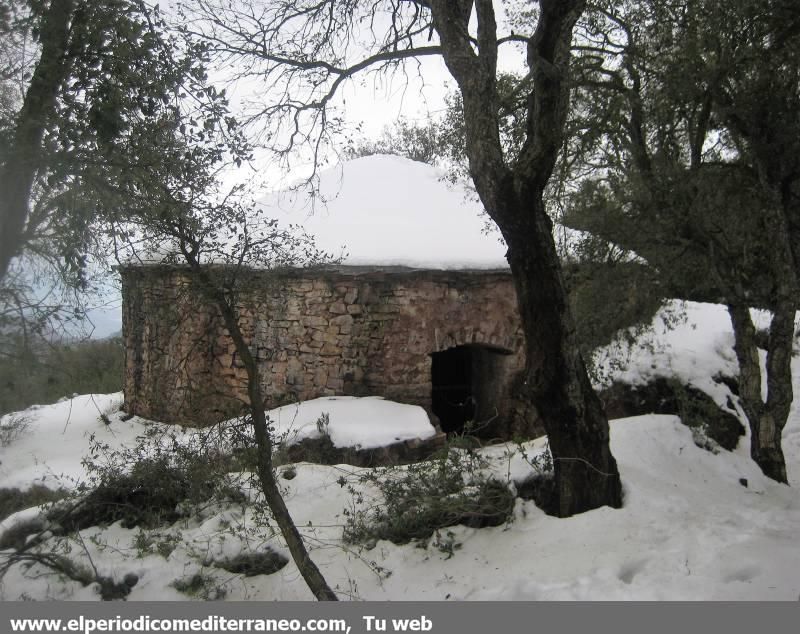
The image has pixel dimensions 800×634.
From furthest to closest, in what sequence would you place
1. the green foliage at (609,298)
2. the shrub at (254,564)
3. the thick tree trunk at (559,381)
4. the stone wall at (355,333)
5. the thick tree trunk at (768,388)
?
the stone wall at (355,333)
the green foliage at (609,298)
the thick tree trunk at (768,388)
the shrub at (254,564)
the thick tree trunk at (559,381)

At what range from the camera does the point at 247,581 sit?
180 inches

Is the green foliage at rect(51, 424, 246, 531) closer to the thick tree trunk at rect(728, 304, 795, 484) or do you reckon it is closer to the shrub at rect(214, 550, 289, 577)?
the shrub at rect(214, 550, 289, 577)

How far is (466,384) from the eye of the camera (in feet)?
34.8

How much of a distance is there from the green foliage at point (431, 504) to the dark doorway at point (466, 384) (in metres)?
3.53

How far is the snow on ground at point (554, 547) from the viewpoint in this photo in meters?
3.79

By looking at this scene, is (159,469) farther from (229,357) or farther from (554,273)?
(554,273)

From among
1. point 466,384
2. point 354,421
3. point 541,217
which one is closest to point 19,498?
point 354,421

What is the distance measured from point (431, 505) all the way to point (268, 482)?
1.39m

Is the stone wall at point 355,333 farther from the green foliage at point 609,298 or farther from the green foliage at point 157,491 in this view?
the green foliage at point 157,491

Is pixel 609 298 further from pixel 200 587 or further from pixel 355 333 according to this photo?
pixel 200 587

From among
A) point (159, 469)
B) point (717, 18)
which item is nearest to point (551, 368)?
point (717, 18)

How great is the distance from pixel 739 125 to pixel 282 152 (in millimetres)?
3942

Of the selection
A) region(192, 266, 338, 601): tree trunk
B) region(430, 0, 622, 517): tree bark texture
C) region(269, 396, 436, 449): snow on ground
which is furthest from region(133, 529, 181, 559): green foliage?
region(430, 0, 622, 517): tree bark texture

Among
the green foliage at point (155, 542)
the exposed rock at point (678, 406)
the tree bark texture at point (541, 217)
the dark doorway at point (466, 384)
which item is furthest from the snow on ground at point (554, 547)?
the dark doorway at point (466, 384)
